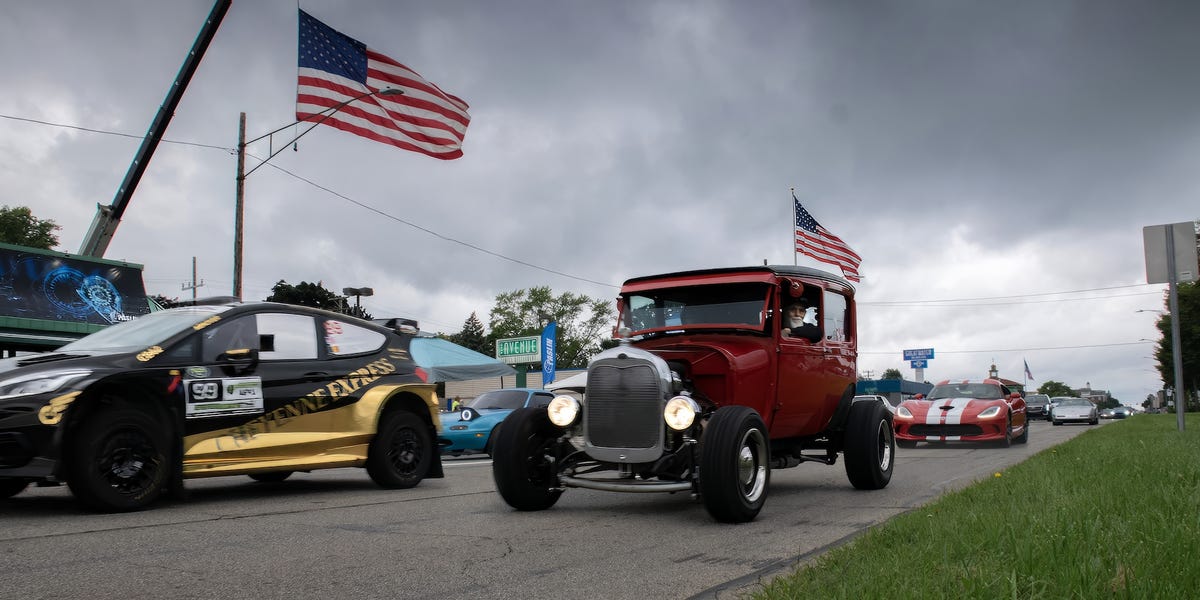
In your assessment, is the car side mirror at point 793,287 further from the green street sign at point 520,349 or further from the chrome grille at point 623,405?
the green street sign at point 520,349

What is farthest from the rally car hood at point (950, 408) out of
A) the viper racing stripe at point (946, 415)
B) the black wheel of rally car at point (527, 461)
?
the black wheel of rally car at point (527, 461)

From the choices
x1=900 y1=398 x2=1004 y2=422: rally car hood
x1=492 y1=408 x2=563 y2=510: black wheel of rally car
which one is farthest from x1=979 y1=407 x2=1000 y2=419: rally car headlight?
x1=492 y1=408 x2=563 y2=510: black wheel of rally car

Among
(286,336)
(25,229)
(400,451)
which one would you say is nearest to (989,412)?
(400,451)

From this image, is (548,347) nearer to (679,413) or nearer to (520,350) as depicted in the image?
(520,350)

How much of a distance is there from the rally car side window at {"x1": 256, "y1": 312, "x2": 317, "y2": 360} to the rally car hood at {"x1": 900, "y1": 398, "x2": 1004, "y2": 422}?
11964mm

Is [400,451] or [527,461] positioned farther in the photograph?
[400,451]

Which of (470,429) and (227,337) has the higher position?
(227,337)

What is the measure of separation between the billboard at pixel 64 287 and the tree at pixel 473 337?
228 feet

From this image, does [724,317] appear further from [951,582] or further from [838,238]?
[838,238]

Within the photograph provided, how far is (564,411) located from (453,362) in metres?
14.6

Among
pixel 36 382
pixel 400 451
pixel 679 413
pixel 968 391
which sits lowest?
pixel 400 451

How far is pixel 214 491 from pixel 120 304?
53.0 feet

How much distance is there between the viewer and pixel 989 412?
1619 centimetres

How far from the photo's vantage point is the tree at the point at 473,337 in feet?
306
